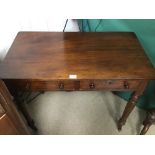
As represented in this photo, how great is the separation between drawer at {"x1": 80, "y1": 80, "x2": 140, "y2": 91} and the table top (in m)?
0.04

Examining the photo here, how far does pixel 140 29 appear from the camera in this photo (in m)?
1.18

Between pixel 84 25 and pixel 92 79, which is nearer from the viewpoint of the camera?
pixel 92 79

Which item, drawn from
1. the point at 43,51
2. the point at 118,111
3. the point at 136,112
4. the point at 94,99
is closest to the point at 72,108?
the point at 94,99

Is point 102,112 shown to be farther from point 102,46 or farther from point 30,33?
point 30,33

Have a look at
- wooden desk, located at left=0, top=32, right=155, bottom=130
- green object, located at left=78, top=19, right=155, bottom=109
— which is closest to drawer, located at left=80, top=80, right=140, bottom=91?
wooden desk, located at left=0, top=32, right=155, bottom=130

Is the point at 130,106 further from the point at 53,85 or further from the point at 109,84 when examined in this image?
the point at 53,85

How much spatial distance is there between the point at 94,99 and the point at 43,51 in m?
0.72

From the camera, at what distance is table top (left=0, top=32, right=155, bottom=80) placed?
89cm

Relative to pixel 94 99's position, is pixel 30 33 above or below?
above

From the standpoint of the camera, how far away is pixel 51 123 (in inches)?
54.6

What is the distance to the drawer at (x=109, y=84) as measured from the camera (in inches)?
36.1

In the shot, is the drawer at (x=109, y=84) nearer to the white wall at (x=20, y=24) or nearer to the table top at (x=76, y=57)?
the table top at (x=76, y=57)

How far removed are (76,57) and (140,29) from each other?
0.52 m
